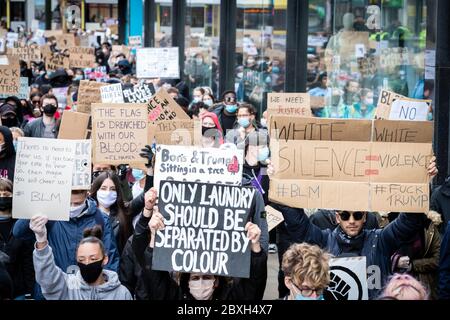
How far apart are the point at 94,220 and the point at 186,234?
136 centimetres

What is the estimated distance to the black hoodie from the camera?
33.5 ft

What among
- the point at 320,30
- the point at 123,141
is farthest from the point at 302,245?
the point at 320,30

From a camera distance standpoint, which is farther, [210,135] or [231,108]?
[231,108]

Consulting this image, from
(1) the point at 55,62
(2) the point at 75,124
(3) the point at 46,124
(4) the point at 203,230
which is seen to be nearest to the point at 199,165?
(4) the point at 203,230

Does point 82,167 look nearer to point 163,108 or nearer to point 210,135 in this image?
point 210,135

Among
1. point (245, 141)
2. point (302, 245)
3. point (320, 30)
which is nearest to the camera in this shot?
point (302, 245)

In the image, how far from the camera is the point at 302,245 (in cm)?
638

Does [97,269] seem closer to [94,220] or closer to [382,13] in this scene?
[94,220]

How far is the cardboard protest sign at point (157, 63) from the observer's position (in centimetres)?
2194

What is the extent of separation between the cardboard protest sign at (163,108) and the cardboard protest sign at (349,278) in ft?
16.0

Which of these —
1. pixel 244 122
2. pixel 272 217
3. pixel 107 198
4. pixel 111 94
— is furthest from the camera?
pixel 111 94

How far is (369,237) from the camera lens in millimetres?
7438

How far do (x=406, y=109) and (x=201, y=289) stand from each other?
3724 mm

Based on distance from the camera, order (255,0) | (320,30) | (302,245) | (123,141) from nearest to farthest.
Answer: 1. (302,245)
2. (123,141)
3. (320,30)
4. (255,0)
